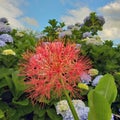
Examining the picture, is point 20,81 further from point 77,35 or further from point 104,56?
point 77,35

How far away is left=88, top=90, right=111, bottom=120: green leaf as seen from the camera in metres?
1.67

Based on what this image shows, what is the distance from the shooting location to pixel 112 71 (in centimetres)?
379

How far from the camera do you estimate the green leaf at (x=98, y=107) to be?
5.48 feet

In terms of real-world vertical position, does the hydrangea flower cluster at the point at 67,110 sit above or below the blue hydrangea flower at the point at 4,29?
below

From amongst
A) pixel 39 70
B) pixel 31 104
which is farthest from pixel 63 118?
pixel 39 70

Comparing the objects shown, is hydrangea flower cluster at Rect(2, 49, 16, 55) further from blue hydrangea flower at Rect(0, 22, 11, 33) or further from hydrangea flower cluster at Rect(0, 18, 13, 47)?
blue hydrangea flower at Rect(0, 22, 11, 33)

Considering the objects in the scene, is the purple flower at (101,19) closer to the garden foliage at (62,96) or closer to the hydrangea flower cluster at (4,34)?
the hydrangea flower cluster at (4,34)

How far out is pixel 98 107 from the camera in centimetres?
169

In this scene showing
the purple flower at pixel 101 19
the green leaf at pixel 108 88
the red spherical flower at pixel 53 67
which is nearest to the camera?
the red spherical flower at pixel 53 67

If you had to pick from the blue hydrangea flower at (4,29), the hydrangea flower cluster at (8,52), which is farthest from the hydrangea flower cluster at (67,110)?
the blue hydrangea flower at (4,29)

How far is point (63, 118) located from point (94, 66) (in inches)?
43.9

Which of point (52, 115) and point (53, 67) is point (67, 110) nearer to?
point (52, 115)

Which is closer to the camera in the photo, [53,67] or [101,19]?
[53,67]

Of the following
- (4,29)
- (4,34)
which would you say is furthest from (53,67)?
(4,29)
